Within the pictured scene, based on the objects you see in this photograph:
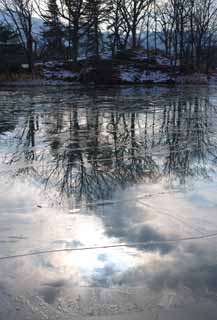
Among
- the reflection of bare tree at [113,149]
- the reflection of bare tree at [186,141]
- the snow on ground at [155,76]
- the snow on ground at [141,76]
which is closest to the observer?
the reflection of bare tree at [113,149]

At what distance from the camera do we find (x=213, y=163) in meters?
7.61

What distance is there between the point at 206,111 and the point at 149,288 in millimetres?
13337

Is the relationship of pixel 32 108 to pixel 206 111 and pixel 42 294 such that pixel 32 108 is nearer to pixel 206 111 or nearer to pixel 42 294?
pixel 206 111

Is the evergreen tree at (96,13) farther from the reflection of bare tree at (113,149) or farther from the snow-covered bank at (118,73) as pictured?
the reflection of bare tree at (113,149)

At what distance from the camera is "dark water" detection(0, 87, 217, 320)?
10.9ft

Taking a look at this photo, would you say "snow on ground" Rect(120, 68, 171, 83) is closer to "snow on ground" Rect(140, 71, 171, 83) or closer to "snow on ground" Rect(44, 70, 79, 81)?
"snow on ground" Rect(140, 71, 171, 83)

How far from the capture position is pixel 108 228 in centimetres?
473

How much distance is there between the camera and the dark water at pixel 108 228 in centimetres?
331

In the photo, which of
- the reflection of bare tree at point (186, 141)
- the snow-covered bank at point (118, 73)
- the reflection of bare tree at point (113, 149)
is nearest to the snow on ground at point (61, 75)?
the snow-covered bank at point (118, 73)

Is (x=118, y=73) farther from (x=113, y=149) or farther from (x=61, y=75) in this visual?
(x=113, y=149)

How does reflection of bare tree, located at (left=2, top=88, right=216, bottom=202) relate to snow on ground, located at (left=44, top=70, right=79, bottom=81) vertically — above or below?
below

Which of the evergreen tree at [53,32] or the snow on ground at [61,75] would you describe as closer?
the snow on ground at [61,75]

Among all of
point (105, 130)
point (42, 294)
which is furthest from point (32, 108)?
point (42, 294)

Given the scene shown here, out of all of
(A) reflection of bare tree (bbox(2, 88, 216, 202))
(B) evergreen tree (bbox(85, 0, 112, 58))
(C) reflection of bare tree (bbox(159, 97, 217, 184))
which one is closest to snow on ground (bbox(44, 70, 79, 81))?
(B) evergreen tree (bbox(85, 0, 112, 58))
